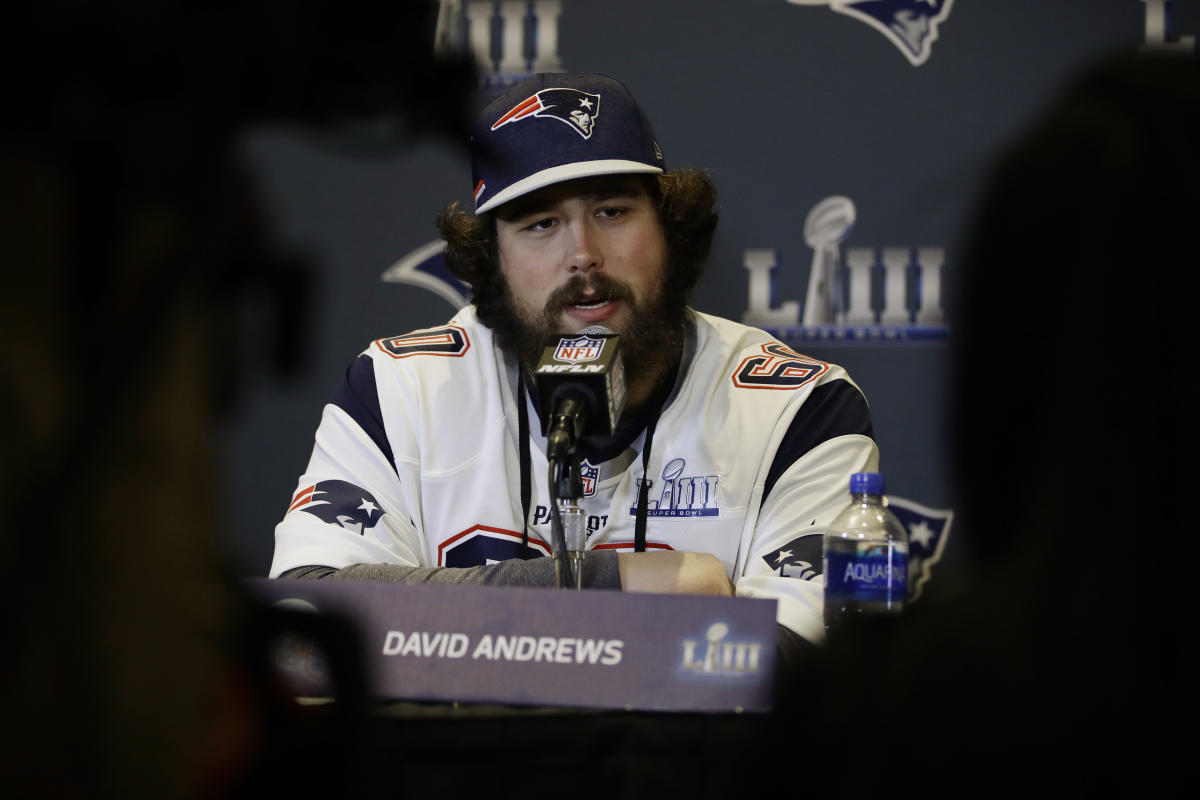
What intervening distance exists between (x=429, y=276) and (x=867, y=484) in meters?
1.35

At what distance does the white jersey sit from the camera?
191 centimetres

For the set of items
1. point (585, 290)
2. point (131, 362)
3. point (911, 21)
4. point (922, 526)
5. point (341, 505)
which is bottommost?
point (922, 526)

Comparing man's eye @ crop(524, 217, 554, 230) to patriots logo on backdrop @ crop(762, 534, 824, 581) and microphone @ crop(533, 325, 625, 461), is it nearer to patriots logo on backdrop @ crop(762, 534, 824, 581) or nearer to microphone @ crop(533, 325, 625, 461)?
microphone @ crop(533, 325, 625, 461)

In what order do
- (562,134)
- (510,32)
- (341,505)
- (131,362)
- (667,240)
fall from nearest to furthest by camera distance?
(131,362)
(341,505)
(562,134)
(667,240)
(510,32)

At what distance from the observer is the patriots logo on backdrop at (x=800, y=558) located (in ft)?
5.62

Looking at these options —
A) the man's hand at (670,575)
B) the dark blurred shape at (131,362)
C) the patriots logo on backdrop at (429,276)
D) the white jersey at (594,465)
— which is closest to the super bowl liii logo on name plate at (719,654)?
the man's hand at (670,575)

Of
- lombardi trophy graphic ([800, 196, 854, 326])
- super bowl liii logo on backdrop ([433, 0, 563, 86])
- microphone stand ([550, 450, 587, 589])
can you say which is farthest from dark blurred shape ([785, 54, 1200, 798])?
super bowl liii logo on backdrop ([433, 0, 563, 86])

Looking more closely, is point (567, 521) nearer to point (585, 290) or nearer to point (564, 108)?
point (585, 290)

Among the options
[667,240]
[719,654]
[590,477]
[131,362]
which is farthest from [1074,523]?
[667,240]

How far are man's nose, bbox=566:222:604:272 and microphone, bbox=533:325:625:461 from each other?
525mm

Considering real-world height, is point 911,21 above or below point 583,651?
above

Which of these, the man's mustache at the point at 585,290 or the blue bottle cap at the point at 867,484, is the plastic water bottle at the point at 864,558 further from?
the man's mustache at the point at 585,290

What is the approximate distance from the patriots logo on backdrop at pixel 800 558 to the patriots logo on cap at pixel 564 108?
0.77m

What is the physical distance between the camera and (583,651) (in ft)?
3.69
